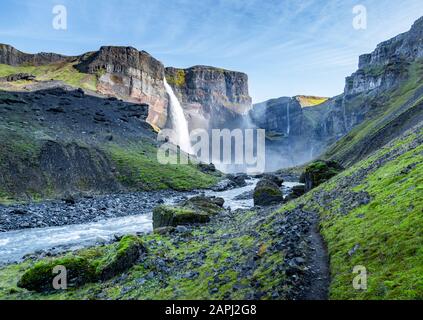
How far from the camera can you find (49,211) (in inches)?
1918

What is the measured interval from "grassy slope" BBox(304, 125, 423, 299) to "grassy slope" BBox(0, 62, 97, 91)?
155666mm

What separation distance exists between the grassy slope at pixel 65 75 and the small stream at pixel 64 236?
13011cm

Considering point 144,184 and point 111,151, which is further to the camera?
point 111,151

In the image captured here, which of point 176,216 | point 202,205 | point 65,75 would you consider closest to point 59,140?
point 202,205

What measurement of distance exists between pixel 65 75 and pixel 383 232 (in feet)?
611

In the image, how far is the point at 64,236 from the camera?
36.0 m

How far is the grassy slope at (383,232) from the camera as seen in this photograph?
10.7 m

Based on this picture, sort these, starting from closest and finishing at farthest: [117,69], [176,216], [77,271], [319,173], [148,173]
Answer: [77,271], [176,216], [319,173], [148,173], [117,69]

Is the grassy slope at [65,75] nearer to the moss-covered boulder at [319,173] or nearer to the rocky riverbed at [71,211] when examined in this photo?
the rocky riverbed at [71,211]

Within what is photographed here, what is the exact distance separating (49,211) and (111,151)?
44076 mm

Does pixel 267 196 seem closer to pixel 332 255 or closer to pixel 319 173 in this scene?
pixel 319 173
